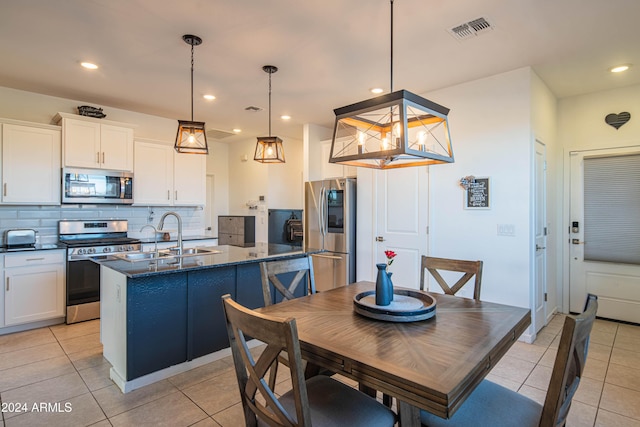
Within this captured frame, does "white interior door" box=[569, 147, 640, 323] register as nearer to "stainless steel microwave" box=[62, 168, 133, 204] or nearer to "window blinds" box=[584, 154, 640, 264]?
"window blinds" box=[584, 154, 640, 264]

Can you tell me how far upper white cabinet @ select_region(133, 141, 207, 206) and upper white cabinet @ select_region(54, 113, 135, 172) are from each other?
22 centimetres

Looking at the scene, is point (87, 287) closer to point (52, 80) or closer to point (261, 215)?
point (52, 80)

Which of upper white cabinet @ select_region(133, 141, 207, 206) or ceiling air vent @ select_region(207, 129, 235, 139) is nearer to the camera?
upper white cabinet @ select_region(133, 141, 207, 206)

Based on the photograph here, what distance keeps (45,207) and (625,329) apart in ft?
23.1

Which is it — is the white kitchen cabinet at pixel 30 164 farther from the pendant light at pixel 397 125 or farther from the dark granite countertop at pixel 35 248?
the pendant light at pixel 397 125

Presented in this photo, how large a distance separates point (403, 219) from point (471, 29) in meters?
2.24

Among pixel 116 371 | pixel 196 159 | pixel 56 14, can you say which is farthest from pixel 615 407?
pixel 196 159

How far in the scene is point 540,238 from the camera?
372cm

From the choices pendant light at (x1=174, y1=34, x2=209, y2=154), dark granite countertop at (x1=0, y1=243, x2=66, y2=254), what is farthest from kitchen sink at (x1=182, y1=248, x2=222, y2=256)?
dark granite countertop at (x1=0, y1=243, x2=66, y2=254)

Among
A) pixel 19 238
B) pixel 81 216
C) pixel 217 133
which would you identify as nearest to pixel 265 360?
pixel 19 238

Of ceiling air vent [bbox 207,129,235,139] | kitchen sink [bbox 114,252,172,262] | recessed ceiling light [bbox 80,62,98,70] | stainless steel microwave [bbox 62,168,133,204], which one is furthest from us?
ceiling air vent [bbox 207,129,235,139]

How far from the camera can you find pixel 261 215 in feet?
21.0

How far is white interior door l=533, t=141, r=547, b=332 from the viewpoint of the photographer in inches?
139

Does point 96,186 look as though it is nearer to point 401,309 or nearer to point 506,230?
point 401,309
